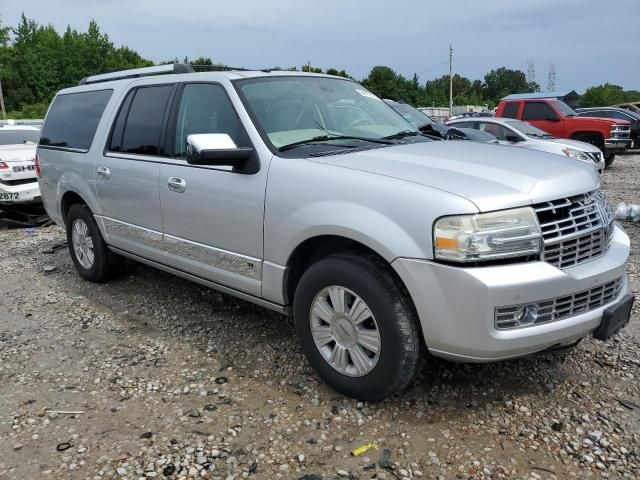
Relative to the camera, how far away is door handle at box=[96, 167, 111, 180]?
180 inches

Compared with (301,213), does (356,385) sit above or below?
below

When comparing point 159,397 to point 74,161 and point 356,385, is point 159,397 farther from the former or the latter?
point 74,161

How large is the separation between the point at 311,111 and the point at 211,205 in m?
0.90

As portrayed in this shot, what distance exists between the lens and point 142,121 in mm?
4340

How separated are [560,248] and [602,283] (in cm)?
34

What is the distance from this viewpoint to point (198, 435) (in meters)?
2.86

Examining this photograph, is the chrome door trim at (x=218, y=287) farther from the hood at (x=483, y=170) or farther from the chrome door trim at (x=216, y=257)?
the hood at (x=483, y=170)

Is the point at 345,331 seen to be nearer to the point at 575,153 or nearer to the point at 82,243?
the point at 82,243

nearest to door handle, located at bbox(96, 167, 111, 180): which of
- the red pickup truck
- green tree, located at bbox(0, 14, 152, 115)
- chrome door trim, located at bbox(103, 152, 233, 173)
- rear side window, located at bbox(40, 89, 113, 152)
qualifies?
chrome door trim, located at bbox(103, 152, 233, 173)

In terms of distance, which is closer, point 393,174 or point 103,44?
point 393,174

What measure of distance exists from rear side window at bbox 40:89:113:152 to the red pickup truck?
502 inches

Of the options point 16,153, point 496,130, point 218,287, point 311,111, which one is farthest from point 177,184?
point 496,130

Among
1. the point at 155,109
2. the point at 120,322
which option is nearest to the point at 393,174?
the point at 155,109

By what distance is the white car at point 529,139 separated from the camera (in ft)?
36.0
